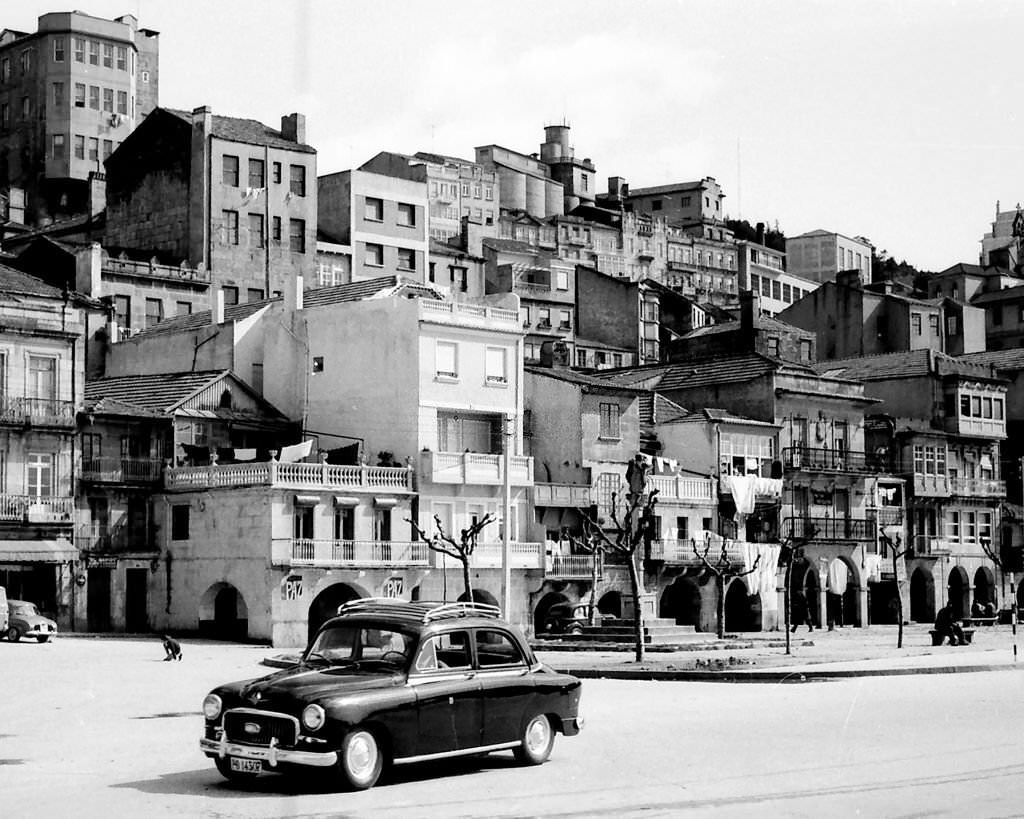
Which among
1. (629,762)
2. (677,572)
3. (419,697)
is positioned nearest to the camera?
(419,697)

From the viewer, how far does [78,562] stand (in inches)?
2216

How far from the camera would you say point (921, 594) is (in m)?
84.3

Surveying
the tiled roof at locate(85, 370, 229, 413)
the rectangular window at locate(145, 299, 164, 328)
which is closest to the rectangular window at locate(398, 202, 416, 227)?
the rectangular window at locate(145, 299, 164, 328)

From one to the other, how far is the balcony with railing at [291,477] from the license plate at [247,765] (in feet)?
121

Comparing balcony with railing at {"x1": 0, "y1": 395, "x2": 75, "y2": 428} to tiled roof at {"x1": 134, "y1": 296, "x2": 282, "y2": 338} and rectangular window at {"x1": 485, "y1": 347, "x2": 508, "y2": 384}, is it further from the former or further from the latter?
rectangular window at {"x1": 485, "y1": 347, "x2": 508, "y2": 384}

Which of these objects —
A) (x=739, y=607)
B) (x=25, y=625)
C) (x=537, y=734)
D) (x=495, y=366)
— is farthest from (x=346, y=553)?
(x=537, y=734)

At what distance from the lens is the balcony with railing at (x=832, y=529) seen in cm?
7502

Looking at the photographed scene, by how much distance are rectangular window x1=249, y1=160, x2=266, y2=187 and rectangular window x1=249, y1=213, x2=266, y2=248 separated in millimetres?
1527

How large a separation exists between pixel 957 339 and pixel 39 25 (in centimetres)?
7186

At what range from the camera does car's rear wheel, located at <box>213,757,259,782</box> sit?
17.7 m

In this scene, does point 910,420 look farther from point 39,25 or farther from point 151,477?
point 39,25

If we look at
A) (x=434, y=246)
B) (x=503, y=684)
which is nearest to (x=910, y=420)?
(x=434, y=246)

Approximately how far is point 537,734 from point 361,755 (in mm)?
2758

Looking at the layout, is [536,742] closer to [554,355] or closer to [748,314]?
[554,355]
